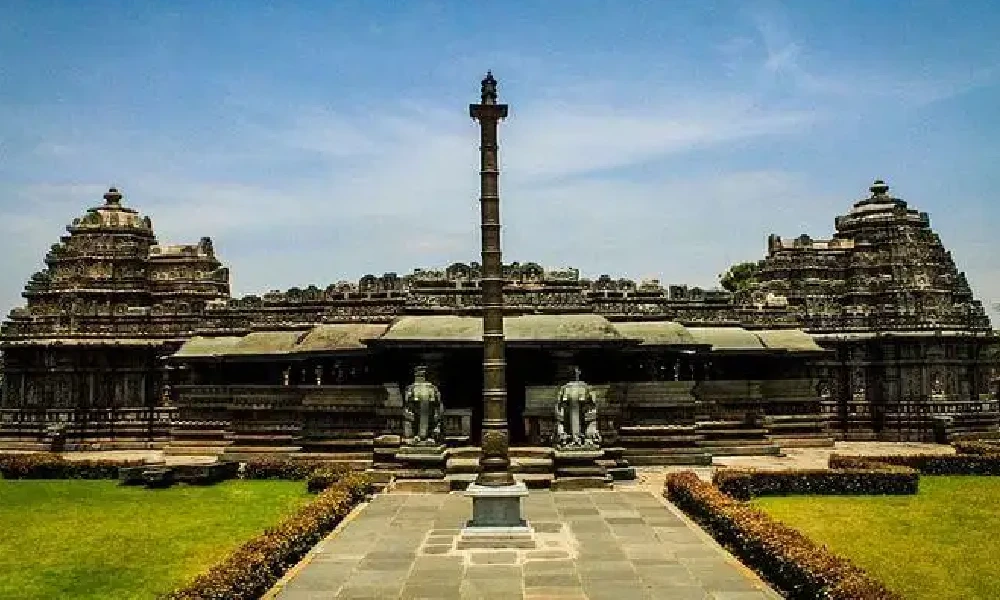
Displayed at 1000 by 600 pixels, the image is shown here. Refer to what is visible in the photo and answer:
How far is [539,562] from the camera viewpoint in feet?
41.1

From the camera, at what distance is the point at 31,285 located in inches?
1390

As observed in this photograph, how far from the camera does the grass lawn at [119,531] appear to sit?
476 inches

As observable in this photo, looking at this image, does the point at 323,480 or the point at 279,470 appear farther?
the point at 279,470

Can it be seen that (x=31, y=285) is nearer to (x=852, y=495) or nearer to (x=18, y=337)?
(x=18, y=337)

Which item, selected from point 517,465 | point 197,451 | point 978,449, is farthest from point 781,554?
point 197,451

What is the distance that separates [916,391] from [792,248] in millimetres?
7890

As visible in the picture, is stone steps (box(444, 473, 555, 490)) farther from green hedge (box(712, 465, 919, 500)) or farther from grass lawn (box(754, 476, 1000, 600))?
grass lawn (box(754, 476, 1000, 600))

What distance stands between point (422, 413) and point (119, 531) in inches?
269

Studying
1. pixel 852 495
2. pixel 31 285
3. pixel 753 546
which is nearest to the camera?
pixel 753 546

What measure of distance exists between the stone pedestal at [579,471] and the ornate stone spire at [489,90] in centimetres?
799

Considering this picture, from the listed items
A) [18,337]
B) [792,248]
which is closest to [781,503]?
[792,248]

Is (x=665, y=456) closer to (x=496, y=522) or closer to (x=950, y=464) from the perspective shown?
(x=950, y=464)

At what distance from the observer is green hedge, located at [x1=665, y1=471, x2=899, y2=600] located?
378 inches

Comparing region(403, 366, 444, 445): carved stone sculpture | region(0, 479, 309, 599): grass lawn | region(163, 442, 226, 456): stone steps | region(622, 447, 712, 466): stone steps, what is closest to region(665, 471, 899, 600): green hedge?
region(403, 366, 444, 445): carved stone sculpture
